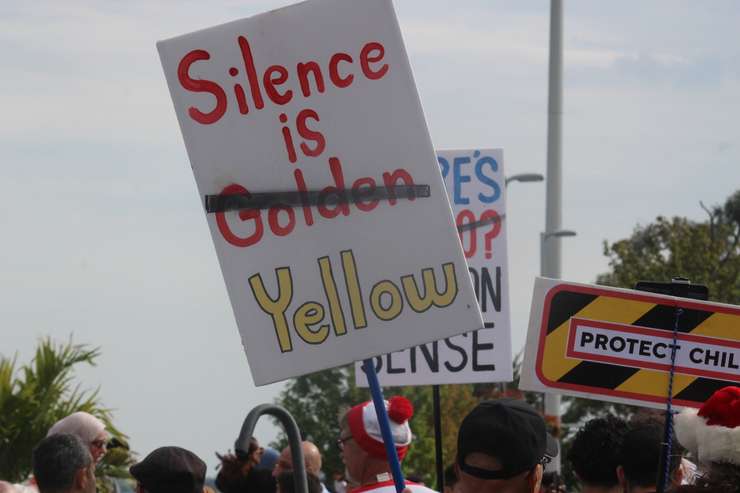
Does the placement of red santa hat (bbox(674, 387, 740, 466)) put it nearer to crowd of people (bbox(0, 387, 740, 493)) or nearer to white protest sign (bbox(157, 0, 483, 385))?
crowd of people (bbox(0, 387, 740, 493))

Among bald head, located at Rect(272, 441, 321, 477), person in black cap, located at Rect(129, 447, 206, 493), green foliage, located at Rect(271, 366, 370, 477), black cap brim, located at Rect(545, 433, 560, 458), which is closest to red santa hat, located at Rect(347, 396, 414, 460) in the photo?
person in black cap, located at Rect(129, 447, 206, 493)

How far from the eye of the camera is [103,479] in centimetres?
1282

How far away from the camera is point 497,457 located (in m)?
4.18

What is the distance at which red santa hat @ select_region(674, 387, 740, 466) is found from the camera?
4.07 meters

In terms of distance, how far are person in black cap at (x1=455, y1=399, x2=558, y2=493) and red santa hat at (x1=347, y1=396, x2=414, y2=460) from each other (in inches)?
80.7

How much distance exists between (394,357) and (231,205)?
3.51 metres

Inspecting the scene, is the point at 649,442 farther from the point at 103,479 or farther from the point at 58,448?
the point at 103,479

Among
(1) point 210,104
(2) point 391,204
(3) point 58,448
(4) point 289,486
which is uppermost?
(1) point 210,104

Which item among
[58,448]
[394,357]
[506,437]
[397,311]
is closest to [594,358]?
[397,311]

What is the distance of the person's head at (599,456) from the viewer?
530 cm

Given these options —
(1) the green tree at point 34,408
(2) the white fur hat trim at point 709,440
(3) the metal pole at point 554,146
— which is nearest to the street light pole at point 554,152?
(3) the metal pole at point 554,146

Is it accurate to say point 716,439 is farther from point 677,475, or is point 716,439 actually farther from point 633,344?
point 677,475

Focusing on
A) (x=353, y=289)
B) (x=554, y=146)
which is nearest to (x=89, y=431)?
(x=353, y=289)

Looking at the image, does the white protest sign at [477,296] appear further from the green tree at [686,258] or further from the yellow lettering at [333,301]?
the green tree at [686,258]
